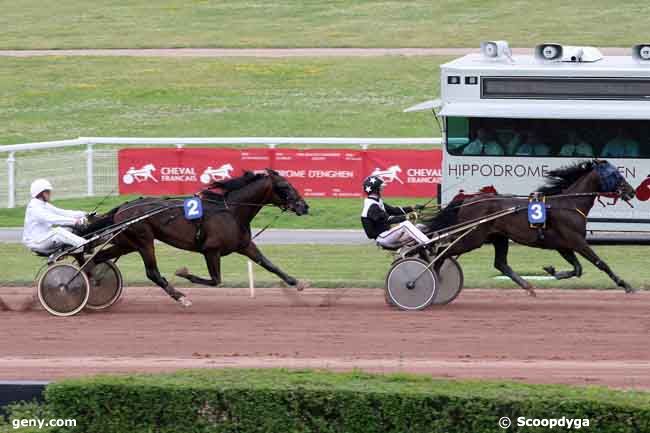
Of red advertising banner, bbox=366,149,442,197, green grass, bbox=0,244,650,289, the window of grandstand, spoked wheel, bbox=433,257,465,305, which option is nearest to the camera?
spoked wheel, bbox=433,257,465,305

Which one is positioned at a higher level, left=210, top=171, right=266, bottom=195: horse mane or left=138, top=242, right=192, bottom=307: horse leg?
left=210, top=171, right=266, bottom=195: horse mane

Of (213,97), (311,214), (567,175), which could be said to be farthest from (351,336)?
(213,97)

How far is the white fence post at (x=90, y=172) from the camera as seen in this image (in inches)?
877

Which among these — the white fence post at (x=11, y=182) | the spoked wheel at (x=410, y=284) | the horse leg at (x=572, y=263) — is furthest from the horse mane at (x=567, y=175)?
the white fence post at (x=11, y=182)

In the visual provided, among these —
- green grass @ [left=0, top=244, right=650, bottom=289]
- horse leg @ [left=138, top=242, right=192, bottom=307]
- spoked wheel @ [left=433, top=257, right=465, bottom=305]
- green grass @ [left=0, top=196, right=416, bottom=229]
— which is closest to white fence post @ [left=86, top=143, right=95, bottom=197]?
green grass @ [left=0, top=196, right=416, bottom=229]

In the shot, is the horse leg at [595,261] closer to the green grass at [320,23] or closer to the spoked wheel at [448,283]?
the spoked wheel at [448,283]

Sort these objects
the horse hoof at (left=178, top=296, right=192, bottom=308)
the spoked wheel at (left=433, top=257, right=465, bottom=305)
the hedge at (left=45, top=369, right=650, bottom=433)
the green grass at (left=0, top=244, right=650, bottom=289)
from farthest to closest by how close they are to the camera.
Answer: the green grass at (left=0, top=244, right=650, bottom=289) → the spoked wheel at (left=433, top=257, right=465, bottom=305) → the horse hoof at (left=178, top=296, right=192, bottom=308) → the hedge at (left=45, top=369, right=650, bottom=433)

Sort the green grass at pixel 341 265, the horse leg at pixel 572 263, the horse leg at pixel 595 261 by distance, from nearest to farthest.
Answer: the horse leg at pixel 595 261 < the horse leg at pixel 572 263 < the green grass at pixel 341 265

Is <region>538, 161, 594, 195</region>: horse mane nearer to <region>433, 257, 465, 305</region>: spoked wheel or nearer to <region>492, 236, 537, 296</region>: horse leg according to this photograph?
<region>492, 236, 537, 296</region>: horse leg

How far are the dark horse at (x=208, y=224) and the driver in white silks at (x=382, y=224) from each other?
2.18 ft

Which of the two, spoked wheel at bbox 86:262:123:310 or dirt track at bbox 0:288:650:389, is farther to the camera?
spoked wheel at bbox 86:262:123:310

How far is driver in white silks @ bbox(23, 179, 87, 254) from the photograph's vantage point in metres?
12.4

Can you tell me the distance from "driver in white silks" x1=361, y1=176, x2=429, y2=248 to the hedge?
16.5 feet

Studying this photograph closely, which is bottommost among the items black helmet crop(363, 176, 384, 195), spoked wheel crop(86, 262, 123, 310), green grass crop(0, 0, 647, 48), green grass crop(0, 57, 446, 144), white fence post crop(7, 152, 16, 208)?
spoked wheel crop(86, 262, 123, 310)
